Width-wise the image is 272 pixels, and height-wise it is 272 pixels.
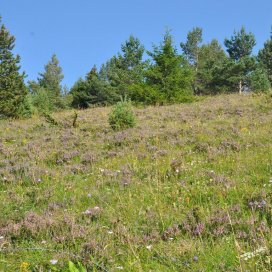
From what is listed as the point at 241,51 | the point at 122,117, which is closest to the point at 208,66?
the point at 241,51

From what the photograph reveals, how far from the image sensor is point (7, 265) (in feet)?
13.1

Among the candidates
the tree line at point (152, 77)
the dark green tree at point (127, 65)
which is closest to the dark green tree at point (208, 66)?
the tree line at point (152, 77)

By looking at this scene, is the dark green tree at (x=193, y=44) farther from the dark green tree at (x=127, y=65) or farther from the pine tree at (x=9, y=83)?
the pine tree at (x=9, y=83)

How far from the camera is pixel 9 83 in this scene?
35.8 metres

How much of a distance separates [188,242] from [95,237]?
1.12 meters

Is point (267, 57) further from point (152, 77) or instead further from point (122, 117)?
point (122, 117)

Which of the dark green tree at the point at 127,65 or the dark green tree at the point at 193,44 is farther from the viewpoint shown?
the dark green tree at the point at 193,44

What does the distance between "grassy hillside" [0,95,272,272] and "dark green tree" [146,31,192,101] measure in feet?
56.5

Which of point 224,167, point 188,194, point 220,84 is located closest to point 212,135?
point 224,167

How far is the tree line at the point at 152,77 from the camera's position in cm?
2805

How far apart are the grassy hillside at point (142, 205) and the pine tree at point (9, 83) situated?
25.5 m

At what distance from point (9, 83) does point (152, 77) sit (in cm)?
1574

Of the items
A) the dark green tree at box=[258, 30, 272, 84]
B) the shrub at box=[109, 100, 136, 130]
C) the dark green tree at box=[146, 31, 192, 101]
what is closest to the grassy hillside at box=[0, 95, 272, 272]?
the shrub at box=[109, 100, 136, 130]

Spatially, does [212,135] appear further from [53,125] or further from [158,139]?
[53,125]
